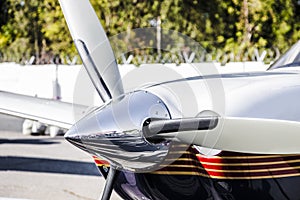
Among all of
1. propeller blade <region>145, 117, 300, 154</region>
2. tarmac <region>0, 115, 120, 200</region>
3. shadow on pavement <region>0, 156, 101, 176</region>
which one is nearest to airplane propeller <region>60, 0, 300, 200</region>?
propeller blade <region>145, 117, 300, 154</region>

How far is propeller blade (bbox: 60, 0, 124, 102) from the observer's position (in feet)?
13.8

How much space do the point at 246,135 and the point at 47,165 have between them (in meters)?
5.40

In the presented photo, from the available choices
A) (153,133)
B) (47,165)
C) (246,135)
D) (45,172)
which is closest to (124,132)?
(153,133)

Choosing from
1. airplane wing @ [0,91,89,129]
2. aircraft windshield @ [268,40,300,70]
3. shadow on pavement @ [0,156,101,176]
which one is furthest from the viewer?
shadow on pavement @ [0,156,101,176]

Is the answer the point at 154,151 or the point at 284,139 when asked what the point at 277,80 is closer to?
the point at 284,139

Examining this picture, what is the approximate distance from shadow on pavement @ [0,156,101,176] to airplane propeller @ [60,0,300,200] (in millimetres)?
4195

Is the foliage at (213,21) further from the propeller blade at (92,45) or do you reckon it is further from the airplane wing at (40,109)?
the propeller blade at (92,45)

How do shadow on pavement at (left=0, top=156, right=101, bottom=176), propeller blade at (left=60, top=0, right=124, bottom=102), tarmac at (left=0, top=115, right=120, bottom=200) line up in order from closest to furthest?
1. propeller blade at (left=60, top=0, right=124, bottom=102)
2. tarmac at (left=0, top=115, right=120, bottom=200)
3. shadow on pavement at (left=0, top=156, right=101, bottom=176)

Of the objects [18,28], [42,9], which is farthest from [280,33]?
[18,28]

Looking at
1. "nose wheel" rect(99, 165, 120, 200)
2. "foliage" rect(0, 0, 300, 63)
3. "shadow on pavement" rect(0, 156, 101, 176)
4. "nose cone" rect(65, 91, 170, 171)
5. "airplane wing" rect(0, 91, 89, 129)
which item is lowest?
"foliage" rect(0, 0, 300, 63)

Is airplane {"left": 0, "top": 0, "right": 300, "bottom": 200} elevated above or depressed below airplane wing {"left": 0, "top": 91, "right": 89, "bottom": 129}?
above

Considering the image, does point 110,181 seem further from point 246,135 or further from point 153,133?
point 246,135

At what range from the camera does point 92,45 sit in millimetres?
4410

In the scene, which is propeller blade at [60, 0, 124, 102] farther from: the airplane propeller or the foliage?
the foliage
